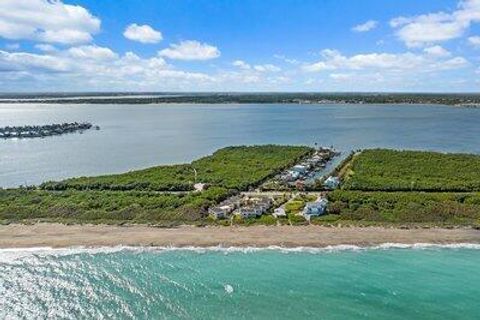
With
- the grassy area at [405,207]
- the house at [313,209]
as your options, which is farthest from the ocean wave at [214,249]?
the house at [313,209]

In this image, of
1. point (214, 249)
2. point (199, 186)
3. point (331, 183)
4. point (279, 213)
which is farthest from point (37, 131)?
point (214, 249)

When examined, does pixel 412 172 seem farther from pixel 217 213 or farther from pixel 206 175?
pixel 217 213

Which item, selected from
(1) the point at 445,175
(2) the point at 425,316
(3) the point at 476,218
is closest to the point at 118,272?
(2) the point at 425,316

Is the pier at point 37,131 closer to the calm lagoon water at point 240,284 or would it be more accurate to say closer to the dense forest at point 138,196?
the dense forest at point 138,196

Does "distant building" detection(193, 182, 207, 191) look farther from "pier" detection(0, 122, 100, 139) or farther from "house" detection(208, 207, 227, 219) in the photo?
"pier" detection(0, 122, 100, 139)

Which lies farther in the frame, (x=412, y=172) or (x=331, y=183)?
(x=412, y=172)
